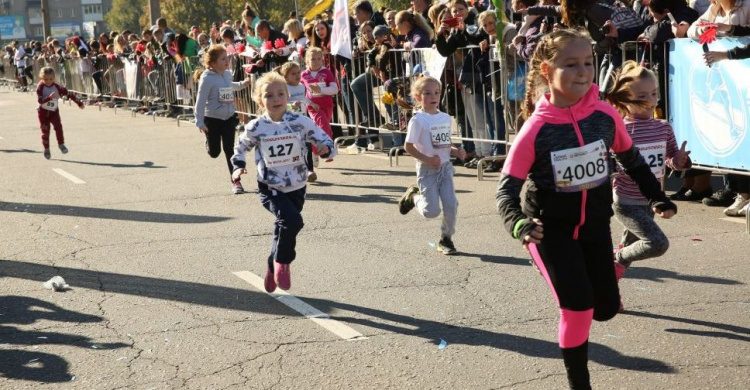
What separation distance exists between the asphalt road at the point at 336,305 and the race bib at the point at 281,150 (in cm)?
88

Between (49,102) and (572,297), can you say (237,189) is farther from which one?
(572,297)

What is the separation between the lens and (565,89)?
4.68 metres

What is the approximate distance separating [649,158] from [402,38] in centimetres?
917

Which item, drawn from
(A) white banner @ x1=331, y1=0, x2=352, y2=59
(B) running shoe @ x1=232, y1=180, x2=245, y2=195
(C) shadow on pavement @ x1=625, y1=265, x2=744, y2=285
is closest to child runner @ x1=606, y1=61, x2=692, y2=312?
(C) shadow on pavement @ x1=625, y1=265, x2=744, y2=285

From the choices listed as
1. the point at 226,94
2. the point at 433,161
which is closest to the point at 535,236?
the point at 433,161

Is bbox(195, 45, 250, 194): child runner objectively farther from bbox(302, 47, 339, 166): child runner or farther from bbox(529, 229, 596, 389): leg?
bbox(529, 229, 596, 389): leg

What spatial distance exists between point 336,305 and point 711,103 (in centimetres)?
434

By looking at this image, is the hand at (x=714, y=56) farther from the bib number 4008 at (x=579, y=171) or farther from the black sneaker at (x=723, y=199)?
the bib number 4008 at (x=579, y=171)

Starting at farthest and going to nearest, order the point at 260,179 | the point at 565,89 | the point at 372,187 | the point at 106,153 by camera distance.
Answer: the point at 106,153 → the point at 372,187 → the point at 260,179 → the point at 565,89

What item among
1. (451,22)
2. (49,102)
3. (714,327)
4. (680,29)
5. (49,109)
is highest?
(451,22)

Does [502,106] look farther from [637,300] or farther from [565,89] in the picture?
[565,89]

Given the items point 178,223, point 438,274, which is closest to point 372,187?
point 178,223

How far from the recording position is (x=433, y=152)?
27.7 ft

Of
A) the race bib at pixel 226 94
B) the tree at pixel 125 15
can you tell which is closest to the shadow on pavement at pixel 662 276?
the race bib at pixel 226 94
